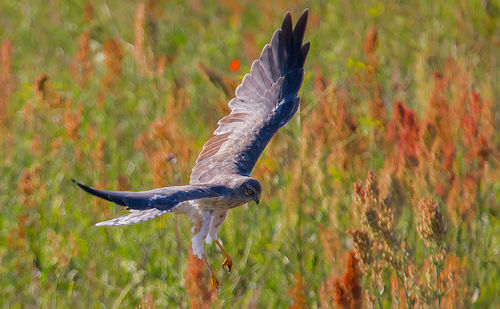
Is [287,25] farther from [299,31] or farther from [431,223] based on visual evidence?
[431,223]

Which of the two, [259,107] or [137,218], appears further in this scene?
[259,107]

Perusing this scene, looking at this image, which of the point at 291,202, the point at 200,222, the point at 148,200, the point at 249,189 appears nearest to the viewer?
the point at 148,200

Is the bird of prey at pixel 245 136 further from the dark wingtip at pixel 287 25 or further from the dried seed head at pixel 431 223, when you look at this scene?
the dried seed head at pixel 431 223

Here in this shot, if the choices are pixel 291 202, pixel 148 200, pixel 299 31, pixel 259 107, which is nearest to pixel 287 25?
pixel 299 31

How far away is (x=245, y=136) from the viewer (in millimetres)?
4840

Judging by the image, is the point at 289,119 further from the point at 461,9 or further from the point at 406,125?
the point at 461,9

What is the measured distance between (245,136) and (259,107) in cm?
31

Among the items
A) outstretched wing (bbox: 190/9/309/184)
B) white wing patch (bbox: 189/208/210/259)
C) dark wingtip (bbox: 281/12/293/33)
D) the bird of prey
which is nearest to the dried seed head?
the bird of prey

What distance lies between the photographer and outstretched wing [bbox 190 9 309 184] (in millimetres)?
4707

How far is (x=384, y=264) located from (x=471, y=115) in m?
1.35

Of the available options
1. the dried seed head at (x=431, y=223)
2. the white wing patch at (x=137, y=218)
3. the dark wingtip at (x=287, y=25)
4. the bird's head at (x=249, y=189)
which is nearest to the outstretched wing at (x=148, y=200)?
the white wing patch at (x=137, y=218)

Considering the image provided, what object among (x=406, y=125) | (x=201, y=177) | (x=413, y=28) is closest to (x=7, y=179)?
(x=201, y=177)

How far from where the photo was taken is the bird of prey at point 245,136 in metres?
4.08

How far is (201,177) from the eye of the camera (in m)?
4.65
